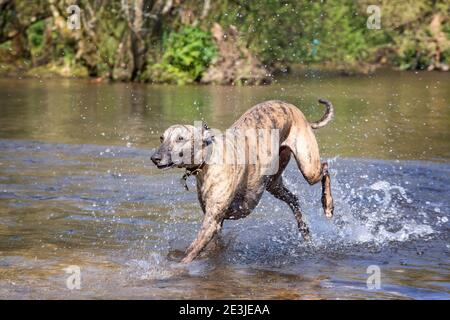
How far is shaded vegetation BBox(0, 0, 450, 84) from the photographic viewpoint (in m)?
19.1

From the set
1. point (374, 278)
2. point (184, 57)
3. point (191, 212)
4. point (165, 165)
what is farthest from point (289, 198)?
point (184, 57)

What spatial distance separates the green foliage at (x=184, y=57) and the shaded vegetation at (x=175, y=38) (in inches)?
0.8

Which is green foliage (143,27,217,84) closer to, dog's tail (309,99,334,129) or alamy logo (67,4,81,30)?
alamy logo (67,4,81,30)

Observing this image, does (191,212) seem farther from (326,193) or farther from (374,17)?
(374,17)

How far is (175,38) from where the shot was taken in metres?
19.2

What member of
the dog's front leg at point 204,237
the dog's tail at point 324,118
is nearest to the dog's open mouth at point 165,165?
the dog's front leg at point 204,237

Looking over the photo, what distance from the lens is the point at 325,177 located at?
8.24 metres

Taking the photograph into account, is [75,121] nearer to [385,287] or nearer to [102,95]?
[102,95]

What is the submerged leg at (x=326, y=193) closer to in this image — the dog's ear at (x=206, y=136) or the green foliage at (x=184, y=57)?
the dog's ear at (x=206, y=136)

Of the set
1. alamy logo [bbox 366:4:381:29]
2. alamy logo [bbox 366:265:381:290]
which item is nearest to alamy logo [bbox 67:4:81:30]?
alamy logo [bbox 366:4:381:29]

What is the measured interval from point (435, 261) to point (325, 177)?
1270 mm

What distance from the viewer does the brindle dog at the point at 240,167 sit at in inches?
259

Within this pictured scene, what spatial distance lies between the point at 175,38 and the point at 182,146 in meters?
12.9
